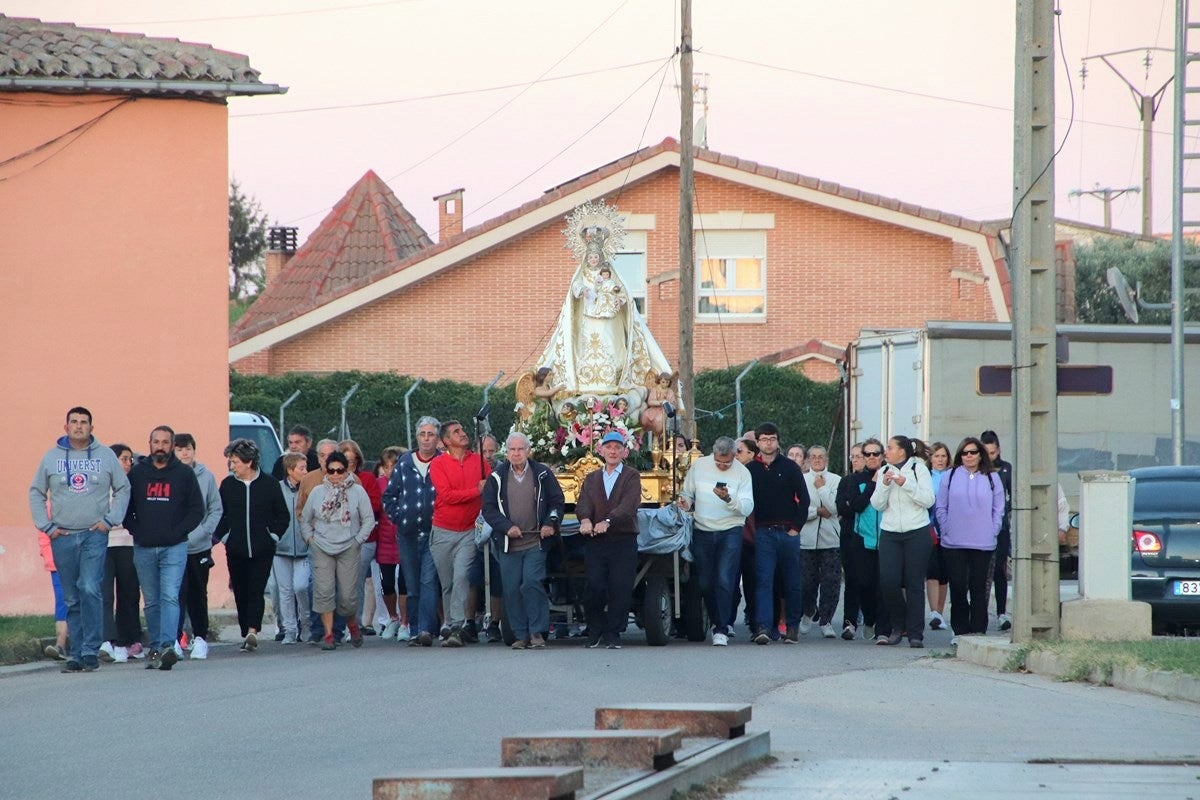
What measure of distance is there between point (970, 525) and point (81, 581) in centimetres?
769

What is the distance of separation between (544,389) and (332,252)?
2552cm

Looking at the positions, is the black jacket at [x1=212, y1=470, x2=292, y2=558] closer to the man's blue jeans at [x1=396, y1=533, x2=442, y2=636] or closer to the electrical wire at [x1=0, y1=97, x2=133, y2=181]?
the man's blue jeans at [x1=396, y1=533, x2=442, y2=636]

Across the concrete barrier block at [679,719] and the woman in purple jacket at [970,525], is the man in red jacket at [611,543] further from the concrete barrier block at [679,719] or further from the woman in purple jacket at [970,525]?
the concrete barrier block at [679,719]

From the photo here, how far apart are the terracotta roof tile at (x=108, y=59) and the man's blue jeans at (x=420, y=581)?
5.80 m

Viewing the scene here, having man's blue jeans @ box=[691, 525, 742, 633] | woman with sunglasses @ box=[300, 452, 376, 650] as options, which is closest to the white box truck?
man's blue jeans @ box=[691, 525, 742, 633]

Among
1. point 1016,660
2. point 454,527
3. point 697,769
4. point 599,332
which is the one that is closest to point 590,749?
point 697,769

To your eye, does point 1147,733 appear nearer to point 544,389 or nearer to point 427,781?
point 427,781

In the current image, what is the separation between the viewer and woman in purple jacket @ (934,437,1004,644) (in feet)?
53.0

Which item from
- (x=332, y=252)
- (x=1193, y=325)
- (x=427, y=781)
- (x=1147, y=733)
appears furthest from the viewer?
(x=332, y=252)

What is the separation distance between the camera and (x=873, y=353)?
974 inches

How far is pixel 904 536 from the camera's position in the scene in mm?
16062

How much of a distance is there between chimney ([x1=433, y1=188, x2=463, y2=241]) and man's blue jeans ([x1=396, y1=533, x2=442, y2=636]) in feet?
89.8

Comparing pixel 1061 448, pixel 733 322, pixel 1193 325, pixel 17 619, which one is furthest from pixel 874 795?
pixel 733 322

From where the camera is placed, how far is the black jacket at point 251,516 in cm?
1576
